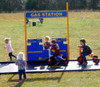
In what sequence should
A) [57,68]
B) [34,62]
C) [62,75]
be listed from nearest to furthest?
[62,75], [57,68], [34,62]

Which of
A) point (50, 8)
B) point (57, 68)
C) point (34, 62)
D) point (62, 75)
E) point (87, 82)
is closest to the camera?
point (87, 82)

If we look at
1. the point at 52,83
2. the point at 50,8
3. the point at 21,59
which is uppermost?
the point at 50,8

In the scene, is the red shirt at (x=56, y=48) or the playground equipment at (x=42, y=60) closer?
the playground equipment at (x=42, y=60)

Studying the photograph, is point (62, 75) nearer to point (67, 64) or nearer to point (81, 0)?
point (67, 64)

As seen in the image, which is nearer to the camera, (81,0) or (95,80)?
(95,80)

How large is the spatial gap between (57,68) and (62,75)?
2.60 ft

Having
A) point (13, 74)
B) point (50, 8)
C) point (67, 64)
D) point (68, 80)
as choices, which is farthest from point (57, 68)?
point (50, 8)

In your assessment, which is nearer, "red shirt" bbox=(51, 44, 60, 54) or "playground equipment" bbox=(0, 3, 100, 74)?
"playground equipment" bbox=(0, 3, 100, 74)

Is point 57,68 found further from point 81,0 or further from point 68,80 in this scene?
point 81,0

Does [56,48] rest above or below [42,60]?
above

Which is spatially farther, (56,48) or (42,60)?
(42,60)

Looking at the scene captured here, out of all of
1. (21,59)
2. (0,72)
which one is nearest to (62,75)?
(21,59)

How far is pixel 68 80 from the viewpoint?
7.51 m

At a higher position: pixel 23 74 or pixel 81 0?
pixel 81 0
